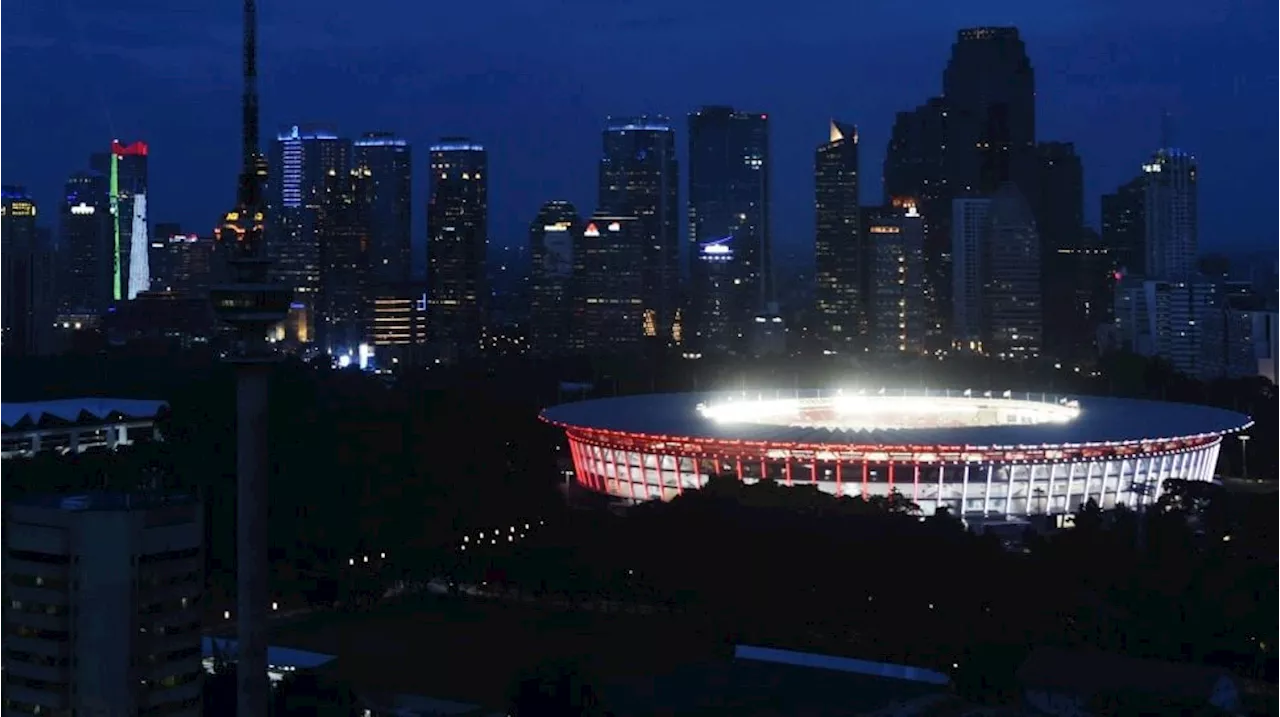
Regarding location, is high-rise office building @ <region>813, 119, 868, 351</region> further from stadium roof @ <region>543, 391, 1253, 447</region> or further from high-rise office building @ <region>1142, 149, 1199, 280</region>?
stadium roof @ <region>543, 391, 1253, 447</region>

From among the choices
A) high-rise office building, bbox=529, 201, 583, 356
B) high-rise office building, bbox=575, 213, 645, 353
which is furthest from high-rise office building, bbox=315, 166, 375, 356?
high-rise office building, bbox=575, 213, 645, 353

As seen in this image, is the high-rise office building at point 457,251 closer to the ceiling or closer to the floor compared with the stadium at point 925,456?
closer to the ceiling

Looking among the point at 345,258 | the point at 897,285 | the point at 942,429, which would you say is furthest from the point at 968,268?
the point at 942,429

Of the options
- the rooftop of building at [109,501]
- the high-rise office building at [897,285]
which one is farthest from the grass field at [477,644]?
the high-rise office building at [897,285]

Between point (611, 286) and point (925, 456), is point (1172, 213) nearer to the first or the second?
point (611, 286)

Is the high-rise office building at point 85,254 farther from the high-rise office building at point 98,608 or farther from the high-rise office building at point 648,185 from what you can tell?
the high-rise office building at point 98,608

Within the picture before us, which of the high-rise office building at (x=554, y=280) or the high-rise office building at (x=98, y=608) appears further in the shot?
the high-rise office building at (x=554, y=280)

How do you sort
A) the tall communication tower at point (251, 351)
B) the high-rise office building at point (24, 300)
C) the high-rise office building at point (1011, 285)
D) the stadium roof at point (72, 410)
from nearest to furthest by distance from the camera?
the tall communication tower at point (251, 351)
the stadium roof at point (72, 410)
the high-rise office building at point (24, 300)
the high-rise office building at point (1011, 285)

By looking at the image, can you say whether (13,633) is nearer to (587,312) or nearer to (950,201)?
(587,312)
